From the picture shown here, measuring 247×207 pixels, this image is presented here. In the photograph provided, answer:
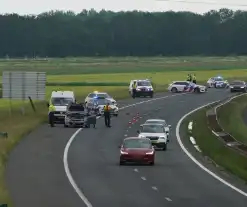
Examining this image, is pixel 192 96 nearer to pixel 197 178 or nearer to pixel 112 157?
pixel 112 157

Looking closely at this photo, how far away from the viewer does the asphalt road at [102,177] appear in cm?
2989

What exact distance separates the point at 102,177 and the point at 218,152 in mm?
11135

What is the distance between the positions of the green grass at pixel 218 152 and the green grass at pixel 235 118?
193 cm

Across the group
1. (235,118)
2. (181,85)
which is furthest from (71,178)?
(181,85)

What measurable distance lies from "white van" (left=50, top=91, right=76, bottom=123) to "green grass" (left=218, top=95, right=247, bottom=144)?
11.2 meters

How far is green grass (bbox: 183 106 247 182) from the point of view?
40.4 meters

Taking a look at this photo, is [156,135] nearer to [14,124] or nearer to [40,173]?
[40,173]

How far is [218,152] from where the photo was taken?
1841 inches

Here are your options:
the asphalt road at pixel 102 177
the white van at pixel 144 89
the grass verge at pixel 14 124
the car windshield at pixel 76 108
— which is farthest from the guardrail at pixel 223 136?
the white van at pixel 144 89

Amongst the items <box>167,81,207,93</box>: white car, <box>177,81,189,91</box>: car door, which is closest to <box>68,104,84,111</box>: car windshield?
<box>167,81,207,93</box>: white car

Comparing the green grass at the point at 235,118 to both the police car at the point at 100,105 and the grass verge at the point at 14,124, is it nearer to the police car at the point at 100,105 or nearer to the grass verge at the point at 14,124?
the police car at the point at 100,105

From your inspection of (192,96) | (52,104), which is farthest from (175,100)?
(52,104)

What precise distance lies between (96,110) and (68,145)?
22.0 metres

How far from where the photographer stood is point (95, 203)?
28.9 m
